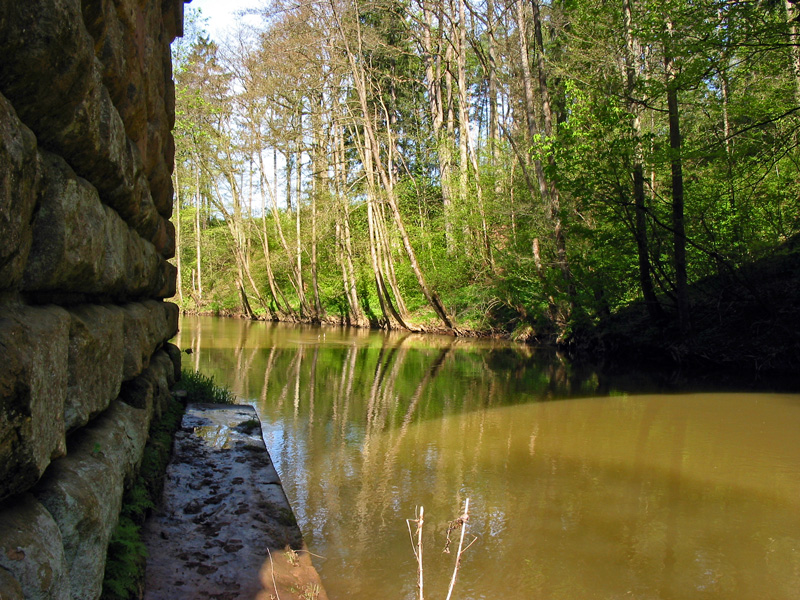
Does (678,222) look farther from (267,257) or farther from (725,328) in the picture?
(267,257)

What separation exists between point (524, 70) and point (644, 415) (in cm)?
1214

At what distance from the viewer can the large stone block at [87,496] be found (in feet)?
7.36

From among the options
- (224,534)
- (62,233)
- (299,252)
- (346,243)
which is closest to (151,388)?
(224,534)

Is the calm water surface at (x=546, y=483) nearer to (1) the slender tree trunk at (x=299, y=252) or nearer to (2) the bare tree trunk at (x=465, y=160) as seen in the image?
(2) the bare tree trunk at (x=465, y=160)

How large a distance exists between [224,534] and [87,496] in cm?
174

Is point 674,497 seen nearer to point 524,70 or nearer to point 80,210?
point 80,210

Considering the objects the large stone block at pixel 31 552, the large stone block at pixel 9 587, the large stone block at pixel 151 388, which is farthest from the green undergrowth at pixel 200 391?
the large stone block at pixel 9 587

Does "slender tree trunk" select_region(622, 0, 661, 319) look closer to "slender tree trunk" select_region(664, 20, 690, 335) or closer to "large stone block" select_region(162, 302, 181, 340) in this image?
"slender tree trunk" select_region(664, 20, 690, 335)

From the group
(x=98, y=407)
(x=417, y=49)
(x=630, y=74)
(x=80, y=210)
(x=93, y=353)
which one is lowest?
(x=98, y=407)

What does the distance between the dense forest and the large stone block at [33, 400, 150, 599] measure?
1094 cm

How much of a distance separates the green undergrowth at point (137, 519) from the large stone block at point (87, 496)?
14cm

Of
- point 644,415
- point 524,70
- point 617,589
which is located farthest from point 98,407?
point 524,70

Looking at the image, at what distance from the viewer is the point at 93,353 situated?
9.66 feet

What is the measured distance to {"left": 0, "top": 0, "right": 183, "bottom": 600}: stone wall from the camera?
1.90m
